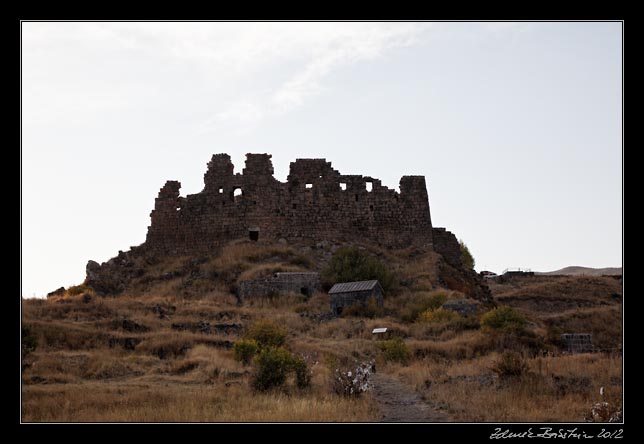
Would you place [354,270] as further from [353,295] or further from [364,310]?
[364,310]

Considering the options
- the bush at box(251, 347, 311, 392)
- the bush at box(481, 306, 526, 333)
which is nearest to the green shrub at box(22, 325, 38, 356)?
the bush at box(251, 347, 311, 392)

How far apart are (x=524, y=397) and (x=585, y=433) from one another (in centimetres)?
279

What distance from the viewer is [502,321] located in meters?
22.9

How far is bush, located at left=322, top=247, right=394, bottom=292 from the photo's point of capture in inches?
1229

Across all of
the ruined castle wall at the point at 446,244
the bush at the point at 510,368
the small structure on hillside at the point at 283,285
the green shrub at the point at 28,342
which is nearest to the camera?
the bush at the point at 510,368

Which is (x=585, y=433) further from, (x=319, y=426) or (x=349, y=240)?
(x=349, y=240)

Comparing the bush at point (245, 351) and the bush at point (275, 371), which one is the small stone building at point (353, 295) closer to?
the bush at point (245, 351)

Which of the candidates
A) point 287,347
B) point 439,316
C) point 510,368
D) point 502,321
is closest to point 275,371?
point 510,368

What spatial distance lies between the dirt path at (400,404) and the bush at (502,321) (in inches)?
263

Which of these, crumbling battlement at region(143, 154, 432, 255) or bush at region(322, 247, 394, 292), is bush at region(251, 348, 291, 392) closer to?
bush at region(322, 247, 394, 292)

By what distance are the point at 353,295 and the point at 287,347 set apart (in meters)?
7.64

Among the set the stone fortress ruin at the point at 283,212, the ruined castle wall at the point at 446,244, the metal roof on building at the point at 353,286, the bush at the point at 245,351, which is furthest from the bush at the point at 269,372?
the ruined castle wall at the point at 446,244

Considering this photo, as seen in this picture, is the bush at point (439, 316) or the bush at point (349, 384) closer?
the bush at point (349, 384)

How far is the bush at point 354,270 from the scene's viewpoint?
102 ft
